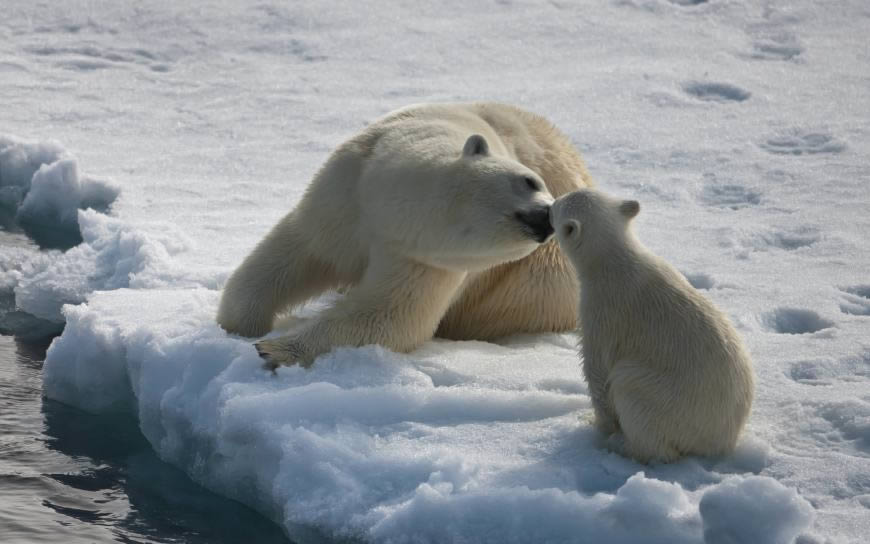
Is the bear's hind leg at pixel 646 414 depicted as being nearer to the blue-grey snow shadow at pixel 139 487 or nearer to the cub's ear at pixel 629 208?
the cub's ear at pixel 629 208

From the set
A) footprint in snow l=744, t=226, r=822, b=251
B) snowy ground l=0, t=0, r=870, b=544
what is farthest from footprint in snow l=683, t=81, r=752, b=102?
footprint in snow l=744, t=226, r=822, b=251

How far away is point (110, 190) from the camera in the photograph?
722cm

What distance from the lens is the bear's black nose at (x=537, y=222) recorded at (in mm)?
4195

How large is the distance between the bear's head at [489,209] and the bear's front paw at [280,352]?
2.00 feet

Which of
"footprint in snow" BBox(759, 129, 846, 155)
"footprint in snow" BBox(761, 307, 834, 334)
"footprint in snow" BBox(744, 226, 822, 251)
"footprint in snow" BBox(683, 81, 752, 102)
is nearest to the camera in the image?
"footprint in snow" BBox(761, 307, 834, 334)

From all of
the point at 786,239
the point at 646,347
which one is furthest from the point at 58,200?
the point at 646,347

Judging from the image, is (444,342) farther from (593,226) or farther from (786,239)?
(786,239)

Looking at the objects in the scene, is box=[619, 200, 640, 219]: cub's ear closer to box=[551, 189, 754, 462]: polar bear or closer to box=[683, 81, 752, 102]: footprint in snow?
box=[551, 189, 754, 462]: polar bear

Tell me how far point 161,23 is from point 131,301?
6.13 meters

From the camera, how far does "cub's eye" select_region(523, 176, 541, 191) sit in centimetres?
429

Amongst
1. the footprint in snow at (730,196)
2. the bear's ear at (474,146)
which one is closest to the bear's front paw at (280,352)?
the bear's ear at (474,146)

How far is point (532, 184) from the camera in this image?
430 cm

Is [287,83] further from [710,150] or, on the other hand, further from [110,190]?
[710,150]

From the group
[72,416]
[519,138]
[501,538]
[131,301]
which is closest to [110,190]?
[131,301]
